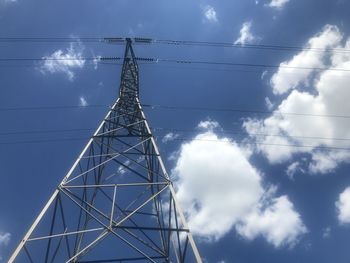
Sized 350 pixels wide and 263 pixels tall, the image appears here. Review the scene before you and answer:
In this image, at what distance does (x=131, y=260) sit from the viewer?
12.5 meters

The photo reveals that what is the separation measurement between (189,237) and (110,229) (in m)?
2.43

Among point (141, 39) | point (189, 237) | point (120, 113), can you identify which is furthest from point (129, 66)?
point (189, 237)

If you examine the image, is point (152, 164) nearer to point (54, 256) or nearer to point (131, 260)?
point (131, 260)

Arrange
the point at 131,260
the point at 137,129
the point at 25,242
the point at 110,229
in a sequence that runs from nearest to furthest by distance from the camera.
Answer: the point at 25,242 → the point at 110,229 → the point at 131,260 → the point at 137,129

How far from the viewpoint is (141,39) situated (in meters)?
22.8

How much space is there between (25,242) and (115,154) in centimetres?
577

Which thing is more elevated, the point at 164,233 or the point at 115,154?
the point at 115,154

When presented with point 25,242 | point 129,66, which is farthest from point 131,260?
point 129,66

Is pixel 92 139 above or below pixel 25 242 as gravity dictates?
above

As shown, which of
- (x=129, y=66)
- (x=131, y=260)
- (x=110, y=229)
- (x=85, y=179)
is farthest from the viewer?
(x=129, y=66)

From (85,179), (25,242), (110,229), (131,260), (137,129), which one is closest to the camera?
(25,242)

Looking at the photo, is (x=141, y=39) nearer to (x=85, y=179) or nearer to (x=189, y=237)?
(x=85, y=179)

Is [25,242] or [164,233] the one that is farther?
[164,233]

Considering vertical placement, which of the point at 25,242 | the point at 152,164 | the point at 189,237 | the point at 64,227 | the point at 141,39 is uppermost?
the point at 141,39
